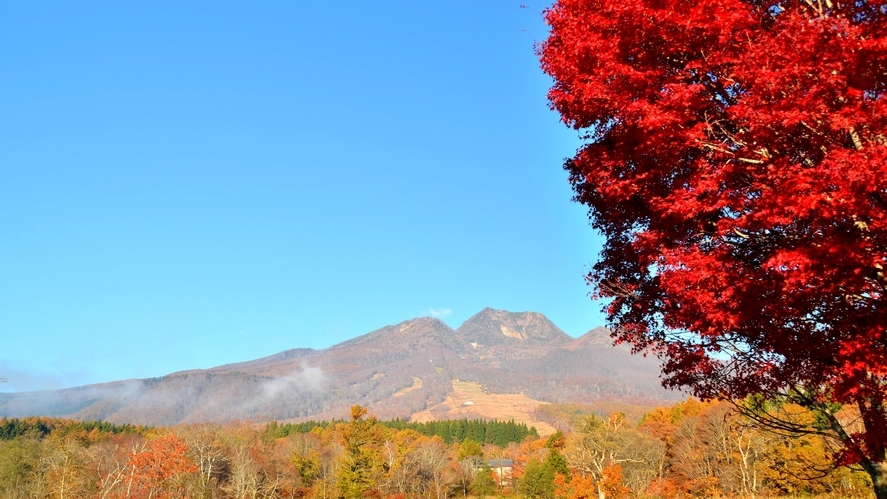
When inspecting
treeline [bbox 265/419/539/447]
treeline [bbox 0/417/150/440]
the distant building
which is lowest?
the distant building

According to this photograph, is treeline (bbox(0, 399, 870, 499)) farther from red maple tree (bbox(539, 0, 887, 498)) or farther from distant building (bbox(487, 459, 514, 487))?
red maple tree (bbox(539, 0, 887, 498))

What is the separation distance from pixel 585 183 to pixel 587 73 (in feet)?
6.75

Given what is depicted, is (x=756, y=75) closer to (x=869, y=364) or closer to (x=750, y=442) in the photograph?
(x=869, y=364)

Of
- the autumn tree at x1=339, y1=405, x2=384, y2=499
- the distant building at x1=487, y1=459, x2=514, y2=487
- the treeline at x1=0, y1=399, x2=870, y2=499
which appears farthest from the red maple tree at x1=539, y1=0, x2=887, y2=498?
the distant building at x1=487, y1=459, x2=514, y2=487

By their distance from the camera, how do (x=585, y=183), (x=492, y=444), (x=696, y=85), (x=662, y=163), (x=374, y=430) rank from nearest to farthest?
(x=696, y=85) < (x=662, y=163) < (x=585, y=183) < (x=374, y=430) < (x=492, y=444)

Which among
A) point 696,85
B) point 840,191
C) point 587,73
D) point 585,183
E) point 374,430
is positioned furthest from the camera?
point 374,430

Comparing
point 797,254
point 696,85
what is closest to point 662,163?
point 696,85

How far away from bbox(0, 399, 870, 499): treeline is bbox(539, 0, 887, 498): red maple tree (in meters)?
17.8

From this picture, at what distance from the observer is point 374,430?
65000 millimetres

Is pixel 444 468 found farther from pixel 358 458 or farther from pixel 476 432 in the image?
pixel 476 432

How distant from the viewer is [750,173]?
618cm

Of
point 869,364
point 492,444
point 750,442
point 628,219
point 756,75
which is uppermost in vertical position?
point 756,75

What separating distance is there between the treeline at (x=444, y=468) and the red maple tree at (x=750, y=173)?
58.3 ft

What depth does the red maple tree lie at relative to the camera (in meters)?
5.25
